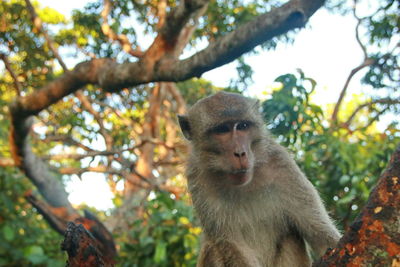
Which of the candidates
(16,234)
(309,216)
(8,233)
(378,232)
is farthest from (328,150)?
(16,234)

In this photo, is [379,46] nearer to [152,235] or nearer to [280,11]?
[280,11]

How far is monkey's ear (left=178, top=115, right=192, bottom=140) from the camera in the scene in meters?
4.13

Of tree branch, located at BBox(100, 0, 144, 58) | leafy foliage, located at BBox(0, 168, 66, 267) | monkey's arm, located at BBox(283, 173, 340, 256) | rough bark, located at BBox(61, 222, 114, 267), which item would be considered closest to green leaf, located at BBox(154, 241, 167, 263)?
leafy foliage, located at BBox(0, 168, 66, 267)

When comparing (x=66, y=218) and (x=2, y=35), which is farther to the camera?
(x=2, y=35)

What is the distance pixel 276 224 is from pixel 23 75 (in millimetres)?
6839

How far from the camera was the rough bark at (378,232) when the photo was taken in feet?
6.03

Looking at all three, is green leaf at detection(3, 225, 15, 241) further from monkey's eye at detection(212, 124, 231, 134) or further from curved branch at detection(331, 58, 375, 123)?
curved branch at detection(331, 58, 375, 123)

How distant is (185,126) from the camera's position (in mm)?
4164

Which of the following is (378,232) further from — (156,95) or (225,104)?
(156,95)

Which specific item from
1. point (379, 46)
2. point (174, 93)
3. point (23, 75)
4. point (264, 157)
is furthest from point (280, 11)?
point (174, 93)

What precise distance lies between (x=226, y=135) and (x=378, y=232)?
1933mm

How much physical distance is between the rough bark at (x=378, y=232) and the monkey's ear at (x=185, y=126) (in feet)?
7.69

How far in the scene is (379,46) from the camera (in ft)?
19.9

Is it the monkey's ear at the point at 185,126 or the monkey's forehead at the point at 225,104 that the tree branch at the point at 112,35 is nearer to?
the monkey's ear at the point at 185,126
